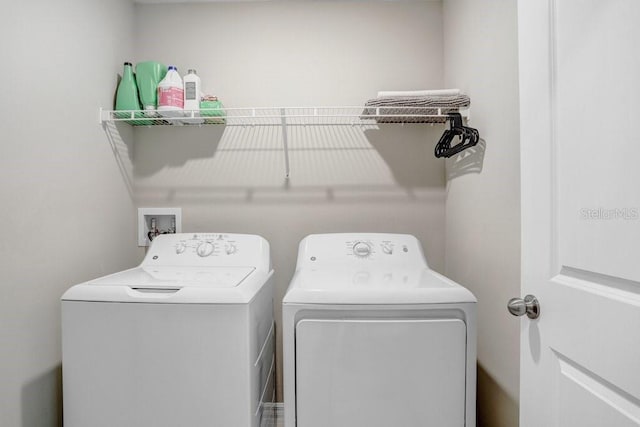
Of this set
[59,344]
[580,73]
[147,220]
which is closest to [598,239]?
[580,73]

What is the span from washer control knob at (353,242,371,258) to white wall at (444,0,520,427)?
1.58 feet

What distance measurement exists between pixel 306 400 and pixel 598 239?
98cm

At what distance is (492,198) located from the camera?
143cm

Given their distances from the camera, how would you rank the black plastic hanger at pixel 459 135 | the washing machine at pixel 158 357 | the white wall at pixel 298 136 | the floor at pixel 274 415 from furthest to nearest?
the white wall at pixel 298 136, the floor at pixel 274 415, the black plastic hanger at pixel 459 135, the washing machine at pixel 158 357

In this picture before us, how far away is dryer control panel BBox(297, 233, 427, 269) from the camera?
172cm

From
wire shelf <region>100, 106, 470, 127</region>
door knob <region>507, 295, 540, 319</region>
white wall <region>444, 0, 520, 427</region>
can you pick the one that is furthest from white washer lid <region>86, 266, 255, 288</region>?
white wall <region>444, 0, 520, 427</region>

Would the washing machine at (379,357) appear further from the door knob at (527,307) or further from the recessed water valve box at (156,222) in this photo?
the recessed water valve box at (156,222)

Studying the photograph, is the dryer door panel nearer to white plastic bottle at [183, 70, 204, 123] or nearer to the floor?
the floor

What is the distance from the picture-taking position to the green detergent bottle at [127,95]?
1.77 metres

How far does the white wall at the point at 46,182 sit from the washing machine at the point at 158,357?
181 millimetres

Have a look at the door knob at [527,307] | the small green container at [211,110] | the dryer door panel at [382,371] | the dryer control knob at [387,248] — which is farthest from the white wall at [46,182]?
the door knob at [527,307]

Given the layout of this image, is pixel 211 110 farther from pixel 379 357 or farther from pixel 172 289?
pixel 379 357

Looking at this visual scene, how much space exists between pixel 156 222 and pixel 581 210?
1991 mm

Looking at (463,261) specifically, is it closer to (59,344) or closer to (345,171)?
(345,171)
